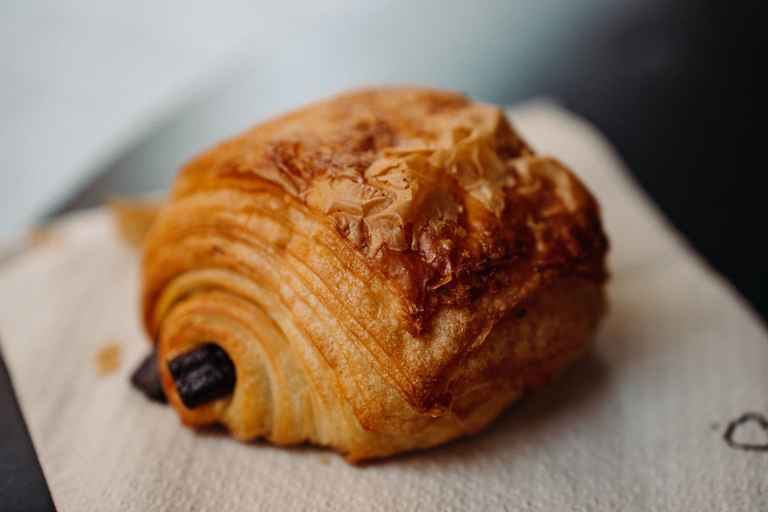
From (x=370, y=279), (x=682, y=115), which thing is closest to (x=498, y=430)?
(x=370, y=279)

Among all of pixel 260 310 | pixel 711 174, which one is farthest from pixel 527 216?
pixel 711 174

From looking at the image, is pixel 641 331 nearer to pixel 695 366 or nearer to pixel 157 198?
pixel 695 366

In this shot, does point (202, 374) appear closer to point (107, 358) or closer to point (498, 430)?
point (107, 358)

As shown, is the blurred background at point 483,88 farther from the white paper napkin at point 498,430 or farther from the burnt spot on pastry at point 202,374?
the burnt spot on pastry at point 202,374

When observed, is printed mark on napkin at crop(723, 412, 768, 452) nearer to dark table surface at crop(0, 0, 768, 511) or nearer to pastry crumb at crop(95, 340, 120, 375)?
dark table surface at crop(0, 0, 768, 511)

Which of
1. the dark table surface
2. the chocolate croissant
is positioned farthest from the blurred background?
the chocolate croissant

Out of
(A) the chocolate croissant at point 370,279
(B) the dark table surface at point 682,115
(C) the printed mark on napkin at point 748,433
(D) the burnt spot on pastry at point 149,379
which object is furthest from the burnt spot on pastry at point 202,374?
(C) the printed mark on napkin at point 748,433
